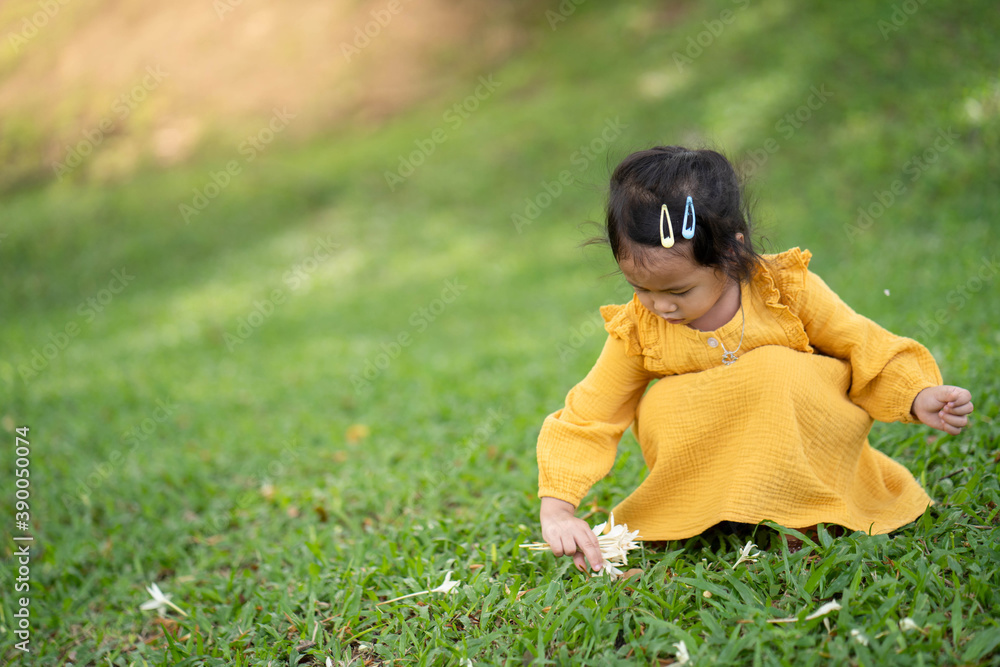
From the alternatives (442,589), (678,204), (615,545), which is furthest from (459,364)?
(678,204)

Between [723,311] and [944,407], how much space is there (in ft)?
1.88

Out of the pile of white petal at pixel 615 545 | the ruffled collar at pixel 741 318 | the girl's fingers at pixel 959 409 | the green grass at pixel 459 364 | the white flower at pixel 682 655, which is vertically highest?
the ruffled collar at pixel 741 318

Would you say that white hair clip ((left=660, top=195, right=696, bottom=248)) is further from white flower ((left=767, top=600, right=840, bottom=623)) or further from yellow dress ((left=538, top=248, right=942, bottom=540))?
white flower ((left=767, top=600, right=840, bottom=623))

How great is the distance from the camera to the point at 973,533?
6.15 feet

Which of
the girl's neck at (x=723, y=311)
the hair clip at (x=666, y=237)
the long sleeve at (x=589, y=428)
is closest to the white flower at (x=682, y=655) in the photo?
the long sleeve at (x=589, y=428)

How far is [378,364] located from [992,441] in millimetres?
4079

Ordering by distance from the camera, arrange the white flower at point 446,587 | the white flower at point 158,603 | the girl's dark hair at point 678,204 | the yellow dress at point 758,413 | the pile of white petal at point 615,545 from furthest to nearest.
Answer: the white flower at point 158,603
the white flower at point 446,587
the pile of white petal at point 615,545
the yellow dress at point 758,413
the girl's dark hair at point 678,204

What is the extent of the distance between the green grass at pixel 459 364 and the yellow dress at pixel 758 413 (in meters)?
0.12

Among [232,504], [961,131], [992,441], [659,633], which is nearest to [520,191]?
[961,131]

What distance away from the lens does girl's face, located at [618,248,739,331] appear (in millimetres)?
1711

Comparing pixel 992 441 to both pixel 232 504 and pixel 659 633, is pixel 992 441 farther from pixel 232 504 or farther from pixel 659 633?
pixel 232 504

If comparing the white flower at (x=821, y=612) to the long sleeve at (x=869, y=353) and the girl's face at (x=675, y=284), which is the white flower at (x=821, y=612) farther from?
the girl's face at (x=675, y=284)

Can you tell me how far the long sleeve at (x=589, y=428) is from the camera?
192 cm

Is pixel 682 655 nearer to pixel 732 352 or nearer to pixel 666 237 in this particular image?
pixel 732 352
